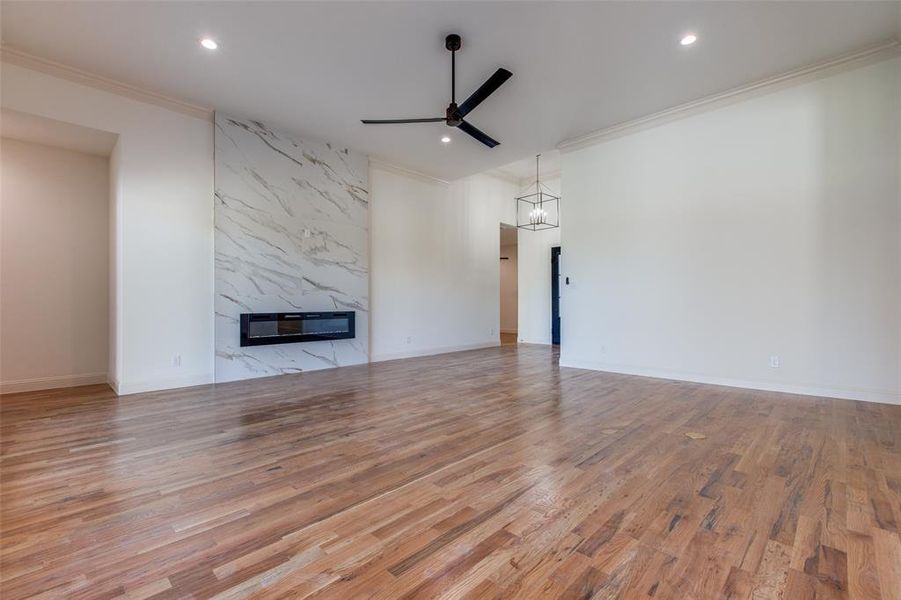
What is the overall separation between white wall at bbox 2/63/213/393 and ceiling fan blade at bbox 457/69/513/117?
3.33 metres

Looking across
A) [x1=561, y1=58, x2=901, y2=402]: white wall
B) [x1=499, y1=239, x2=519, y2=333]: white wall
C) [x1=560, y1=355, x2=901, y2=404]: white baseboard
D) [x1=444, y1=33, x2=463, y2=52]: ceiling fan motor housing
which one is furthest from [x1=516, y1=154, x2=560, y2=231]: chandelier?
[x1=444, y1=33, x2=463, y2=52]: ceiling fan motor housing

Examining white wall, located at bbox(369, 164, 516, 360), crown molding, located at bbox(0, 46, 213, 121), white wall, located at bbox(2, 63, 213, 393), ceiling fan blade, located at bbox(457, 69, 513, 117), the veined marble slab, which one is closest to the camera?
ceiling fan blade, located at bbox(457, 69, 513, 117)

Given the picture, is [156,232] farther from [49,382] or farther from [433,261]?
[433,261]

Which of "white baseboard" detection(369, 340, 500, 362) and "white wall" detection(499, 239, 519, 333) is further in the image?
"white wall" detection(499, 239, 519, 333)

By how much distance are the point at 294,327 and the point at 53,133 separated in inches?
129

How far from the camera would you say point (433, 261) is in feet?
24.0

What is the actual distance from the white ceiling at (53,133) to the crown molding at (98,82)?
1.47ft

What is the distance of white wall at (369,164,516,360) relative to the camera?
6.53 m

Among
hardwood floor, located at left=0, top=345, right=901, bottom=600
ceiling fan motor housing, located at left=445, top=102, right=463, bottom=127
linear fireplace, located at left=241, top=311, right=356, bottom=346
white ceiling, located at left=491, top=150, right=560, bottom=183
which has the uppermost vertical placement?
white ceiling, located at left=491, top=150, right=560, bottom=183

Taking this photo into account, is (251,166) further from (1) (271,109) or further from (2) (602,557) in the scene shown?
(2) (602,557)

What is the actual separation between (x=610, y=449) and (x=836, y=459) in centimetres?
136

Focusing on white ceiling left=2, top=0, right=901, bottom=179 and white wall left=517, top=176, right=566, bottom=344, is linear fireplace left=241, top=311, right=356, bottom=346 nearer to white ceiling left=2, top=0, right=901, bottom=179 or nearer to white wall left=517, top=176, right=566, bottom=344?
white ceiling left=2, top=0, right=901, bottom=179

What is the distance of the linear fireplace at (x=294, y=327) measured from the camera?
190 inches

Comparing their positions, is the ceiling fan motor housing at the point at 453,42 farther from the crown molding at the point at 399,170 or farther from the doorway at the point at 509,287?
the doorway at the point at 509,287
